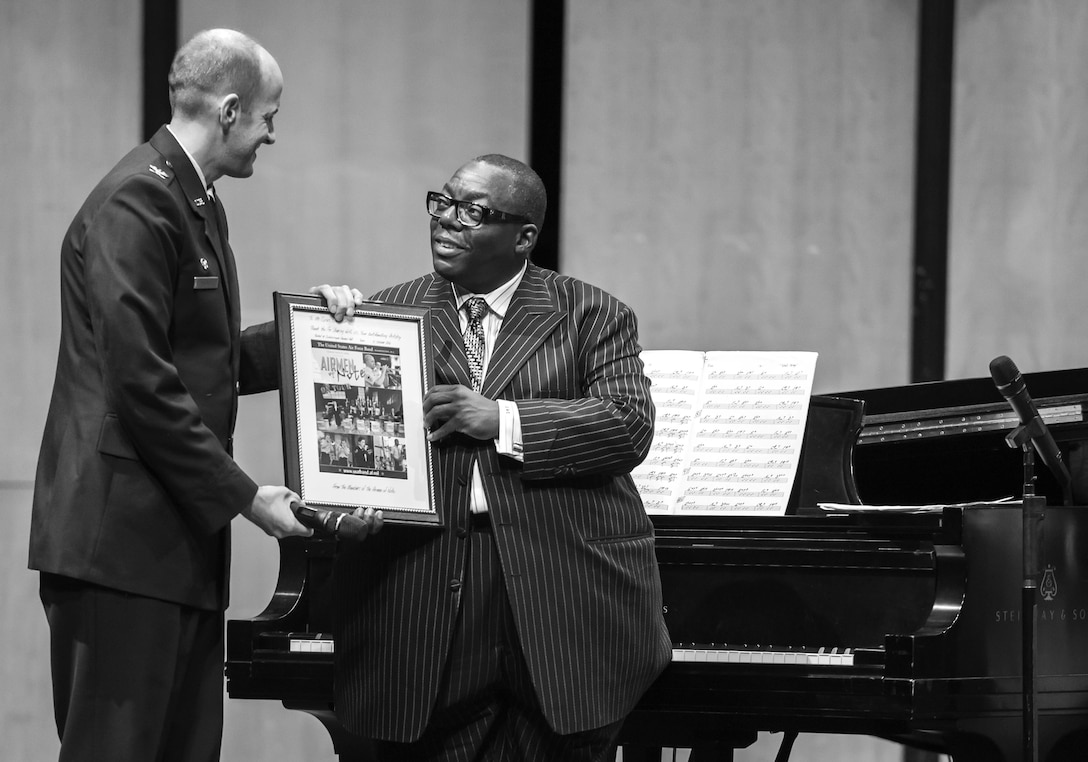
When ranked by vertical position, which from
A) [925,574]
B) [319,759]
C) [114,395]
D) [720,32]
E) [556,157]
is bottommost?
[319,759]

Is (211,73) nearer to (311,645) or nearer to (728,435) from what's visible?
(311,645)

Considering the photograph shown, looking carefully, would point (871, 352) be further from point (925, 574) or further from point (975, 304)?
point (925, 574)

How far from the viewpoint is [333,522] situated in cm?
237

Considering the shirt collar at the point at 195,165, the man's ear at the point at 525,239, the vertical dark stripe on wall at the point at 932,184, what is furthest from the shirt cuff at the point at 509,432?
the vertical dark stripe on wall at the point at 932,184

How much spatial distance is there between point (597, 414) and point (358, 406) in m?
0.42

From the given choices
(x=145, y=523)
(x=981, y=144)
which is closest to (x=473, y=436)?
(x=145, y=523)

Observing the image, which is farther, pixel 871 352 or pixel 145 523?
pixel 871 352

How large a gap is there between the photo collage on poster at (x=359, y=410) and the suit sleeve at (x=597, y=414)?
0.23 meters

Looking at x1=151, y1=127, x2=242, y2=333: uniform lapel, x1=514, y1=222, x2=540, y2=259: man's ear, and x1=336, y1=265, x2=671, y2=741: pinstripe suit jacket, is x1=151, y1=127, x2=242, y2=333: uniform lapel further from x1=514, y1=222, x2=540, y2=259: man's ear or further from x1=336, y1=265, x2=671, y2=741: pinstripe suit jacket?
x1=514, y1=222, x2=540, y2=259: man's ear

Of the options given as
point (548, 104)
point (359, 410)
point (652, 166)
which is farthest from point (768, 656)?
point (548, 104)

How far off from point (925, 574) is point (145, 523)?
1.62 m

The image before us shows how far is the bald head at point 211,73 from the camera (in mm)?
2268

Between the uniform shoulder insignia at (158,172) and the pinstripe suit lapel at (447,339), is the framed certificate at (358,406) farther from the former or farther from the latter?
the uniform shoulder insignia at (158,172)

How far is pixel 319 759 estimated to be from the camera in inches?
198
